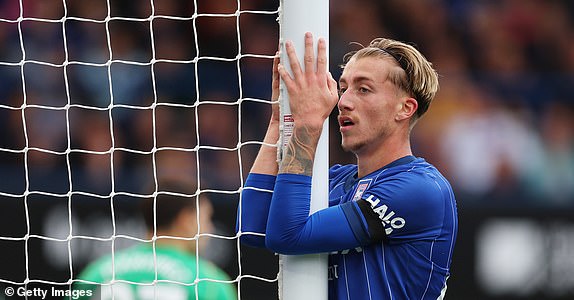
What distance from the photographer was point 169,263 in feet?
16.9

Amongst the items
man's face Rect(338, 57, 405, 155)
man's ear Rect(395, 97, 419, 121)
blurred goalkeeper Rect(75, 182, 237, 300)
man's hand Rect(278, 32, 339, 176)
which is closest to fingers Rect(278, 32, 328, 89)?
man's hand Rect(278, 32, 339, 176)

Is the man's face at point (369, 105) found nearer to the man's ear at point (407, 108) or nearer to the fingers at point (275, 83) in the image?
the man's ear at point (407, 108)

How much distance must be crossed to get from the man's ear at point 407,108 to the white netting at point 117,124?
2.69 metres

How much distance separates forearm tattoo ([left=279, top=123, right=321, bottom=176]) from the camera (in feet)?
6.98

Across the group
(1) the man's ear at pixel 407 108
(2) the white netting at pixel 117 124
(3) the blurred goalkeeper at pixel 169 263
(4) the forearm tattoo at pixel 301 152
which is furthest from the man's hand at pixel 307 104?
(3) the blurred goalkeeper at pixel 169 263

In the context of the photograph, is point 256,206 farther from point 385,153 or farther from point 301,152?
point 385,153

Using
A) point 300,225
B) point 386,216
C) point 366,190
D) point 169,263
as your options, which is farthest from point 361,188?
point 169,263

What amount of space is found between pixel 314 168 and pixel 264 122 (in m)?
3.15

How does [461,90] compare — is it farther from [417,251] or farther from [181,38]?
[417,251]

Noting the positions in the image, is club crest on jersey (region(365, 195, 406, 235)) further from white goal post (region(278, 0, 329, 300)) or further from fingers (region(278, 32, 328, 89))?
fingers (region(278, 32, 328, 89))

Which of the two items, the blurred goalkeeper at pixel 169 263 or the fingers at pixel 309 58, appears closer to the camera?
the fingers at pixel 309 58

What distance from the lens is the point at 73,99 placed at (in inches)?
218

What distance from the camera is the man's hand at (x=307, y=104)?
2.14 m

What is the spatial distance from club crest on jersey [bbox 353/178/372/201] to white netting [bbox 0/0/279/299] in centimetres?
267
